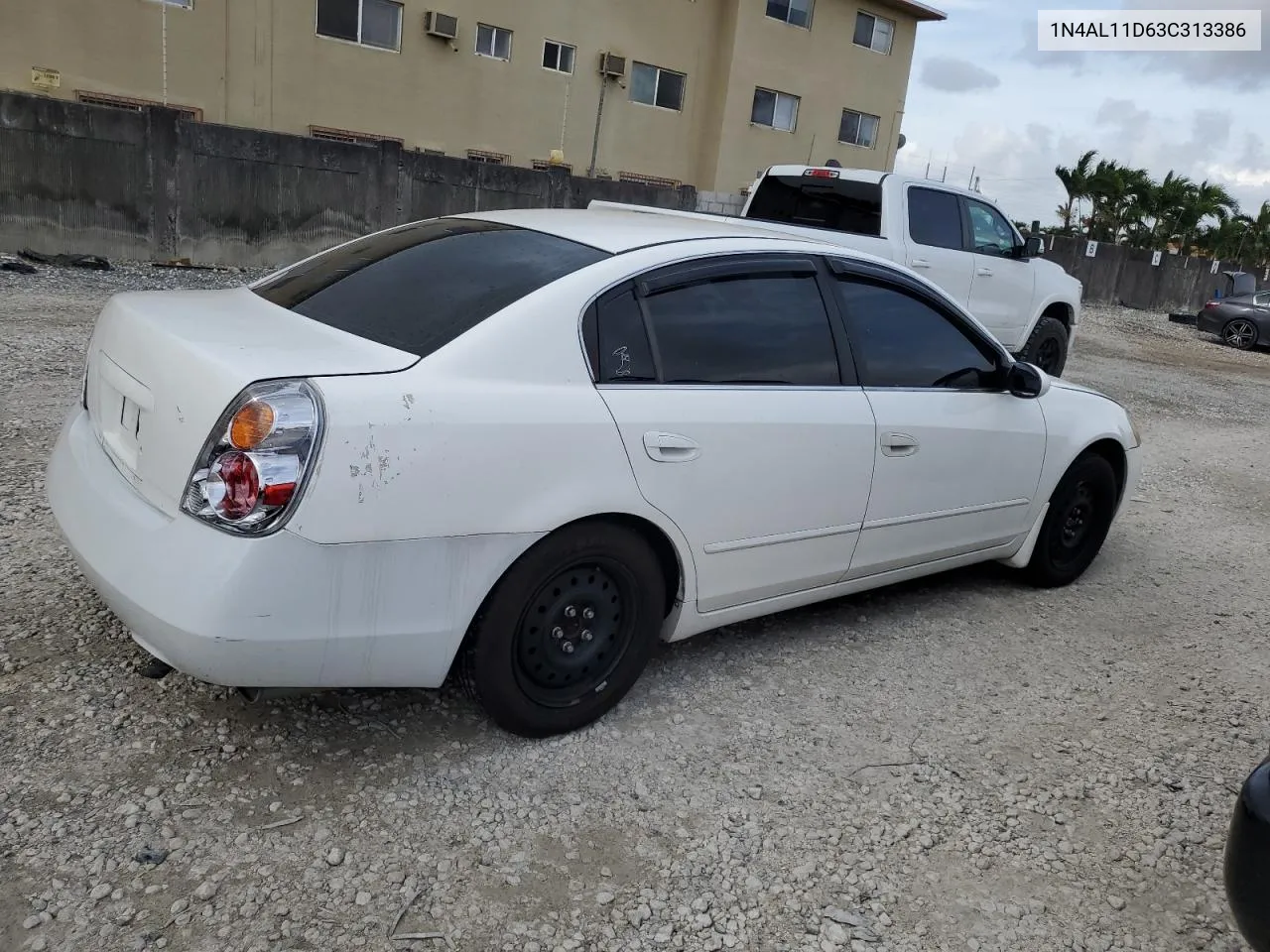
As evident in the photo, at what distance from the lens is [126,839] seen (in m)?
2.55

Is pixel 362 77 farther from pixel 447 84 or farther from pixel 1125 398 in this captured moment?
pixel 1125 398

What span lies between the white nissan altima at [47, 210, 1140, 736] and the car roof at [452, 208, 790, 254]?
2cm

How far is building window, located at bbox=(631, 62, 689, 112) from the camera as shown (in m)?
24.7

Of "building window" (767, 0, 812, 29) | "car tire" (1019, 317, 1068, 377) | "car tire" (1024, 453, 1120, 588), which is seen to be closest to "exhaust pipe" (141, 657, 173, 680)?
"car tire" (1024, 453, 1120, 588)

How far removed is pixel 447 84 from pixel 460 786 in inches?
837

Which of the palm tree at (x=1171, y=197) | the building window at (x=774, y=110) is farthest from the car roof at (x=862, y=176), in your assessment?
the palm tree at (x=1171, y=197)

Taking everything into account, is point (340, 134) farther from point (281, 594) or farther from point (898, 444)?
point (281, 594)

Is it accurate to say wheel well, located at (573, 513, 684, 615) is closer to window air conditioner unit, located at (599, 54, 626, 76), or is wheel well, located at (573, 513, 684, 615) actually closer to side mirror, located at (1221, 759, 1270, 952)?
side mirror, located at (1221, 759, 1270, 952)

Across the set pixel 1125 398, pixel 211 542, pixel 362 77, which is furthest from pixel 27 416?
pixel 362 77

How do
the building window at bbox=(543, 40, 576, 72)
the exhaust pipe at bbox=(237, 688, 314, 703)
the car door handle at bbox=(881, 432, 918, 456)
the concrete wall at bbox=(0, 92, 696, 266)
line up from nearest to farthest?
the exhaust pipe at bbox=(237, 688, 314, 703), the car door handle at bbox=(881, 432, 918, 456), the concrete wall at bbox=(0, 92, 696, 266), the building window at bbox=(543, 40, 576, 72)

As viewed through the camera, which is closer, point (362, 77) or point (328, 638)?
point (328, 638)

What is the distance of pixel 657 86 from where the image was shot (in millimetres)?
25094

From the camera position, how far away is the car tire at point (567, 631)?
2.91 m

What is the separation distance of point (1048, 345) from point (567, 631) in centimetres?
920
